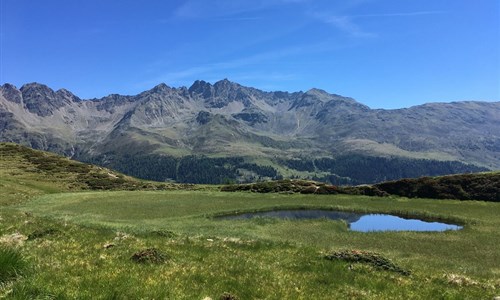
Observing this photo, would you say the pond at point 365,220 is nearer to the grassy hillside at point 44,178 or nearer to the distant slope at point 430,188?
the distant slope at point 430,188

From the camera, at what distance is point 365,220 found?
54406 millimetres

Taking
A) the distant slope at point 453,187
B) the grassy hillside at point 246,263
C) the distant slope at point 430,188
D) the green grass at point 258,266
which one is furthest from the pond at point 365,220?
the distant slope at point 430,188

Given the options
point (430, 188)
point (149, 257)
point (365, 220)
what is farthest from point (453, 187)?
point (149, 257)

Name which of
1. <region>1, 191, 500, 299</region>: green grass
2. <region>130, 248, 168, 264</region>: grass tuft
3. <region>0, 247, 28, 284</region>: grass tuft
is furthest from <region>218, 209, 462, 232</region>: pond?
<region>0, 247, 28, 284</region>: grass tuft

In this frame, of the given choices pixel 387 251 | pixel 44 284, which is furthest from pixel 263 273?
pixel 387 251

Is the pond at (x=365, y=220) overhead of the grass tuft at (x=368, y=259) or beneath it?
beneath

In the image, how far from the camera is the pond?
4738cm

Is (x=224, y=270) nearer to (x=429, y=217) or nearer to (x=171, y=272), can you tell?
(x=171, y=272)

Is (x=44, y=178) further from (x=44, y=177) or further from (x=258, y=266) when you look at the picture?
(x=258, y=266)

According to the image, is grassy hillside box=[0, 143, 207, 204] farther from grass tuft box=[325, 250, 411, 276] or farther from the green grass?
grass tuft box=[325, 250, 411, 276]

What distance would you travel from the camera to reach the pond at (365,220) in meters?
47.4

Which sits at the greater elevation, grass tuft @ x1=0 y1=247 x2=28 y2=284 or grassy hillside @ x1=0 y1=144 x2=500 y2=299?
grass tuft @ x1=0 y1=247 x2=28 y2=284

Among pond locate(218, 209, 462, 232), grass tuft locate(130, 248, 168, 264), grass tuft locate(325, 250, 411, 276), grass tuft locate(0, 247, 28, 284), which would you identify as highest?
grass tuft locate(0, 247, 28, 284)

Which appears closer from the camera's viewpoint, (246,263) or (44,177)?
(246,263)
